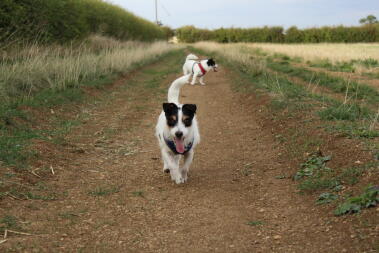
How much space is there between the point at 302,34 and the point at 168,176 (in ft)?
192

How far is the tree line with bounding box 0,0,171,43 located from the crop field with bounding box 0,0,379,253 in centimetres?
16

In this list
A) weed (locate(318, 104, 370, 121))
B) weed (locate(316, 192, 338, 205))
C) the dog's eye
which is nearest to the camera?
weed (locate(316, 192, 338, 205))

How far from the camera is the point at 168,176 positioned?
19.7ft

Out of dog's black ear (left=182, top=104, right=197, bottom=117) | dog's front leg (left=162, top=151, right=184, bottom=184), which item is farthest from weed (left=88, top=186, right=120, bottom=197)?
dog's black ear (left=182, top=104, right=197, bottom=117)

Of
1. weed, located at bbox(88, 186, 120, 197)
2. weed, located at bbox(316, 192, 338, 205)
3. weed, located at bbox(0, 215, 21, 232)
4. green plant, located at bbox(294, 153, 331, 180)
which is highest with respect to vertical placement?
green plant, located at bbox(294, 153, 331, 180)

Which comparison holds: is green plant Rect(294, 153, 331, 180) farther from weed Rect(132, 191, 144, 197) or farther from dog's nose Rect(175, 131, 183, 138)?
weed Rect(132, 191, 144, 197)

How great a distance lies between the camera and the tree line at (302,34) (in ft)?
196

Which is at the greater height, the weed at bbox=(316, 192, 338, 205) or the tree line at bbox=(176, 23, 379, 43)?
the tree line at bbox=(176, 23, 379, 43)

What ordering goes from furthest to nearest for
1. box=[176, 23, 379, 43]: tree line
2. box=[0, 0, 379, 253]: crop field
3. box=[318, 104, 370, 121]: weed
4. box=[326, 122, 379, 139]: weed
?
box=[176, 23, 379, 43]: tree line
box=[318, 104, 370, 121]: weed
box=[326, 122, 379, 139]: weed
box=[0, 0, 379, 253]: crop field

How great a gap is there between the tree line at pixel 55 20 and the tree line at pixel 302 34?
38.9 m

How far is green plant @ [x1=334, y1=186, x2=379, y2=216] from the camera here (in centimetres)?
396

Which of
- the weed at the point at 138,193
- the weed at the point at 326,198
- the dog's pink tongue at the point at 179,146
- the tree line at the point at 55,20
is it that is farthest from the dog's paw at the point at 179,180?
the tree line at the point at 55,20

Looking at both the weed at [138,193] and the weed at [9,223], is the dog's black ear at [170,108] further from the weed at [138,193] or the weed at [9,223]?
the weed at [9,223]

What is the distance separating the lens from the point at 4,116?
24.6 feet
